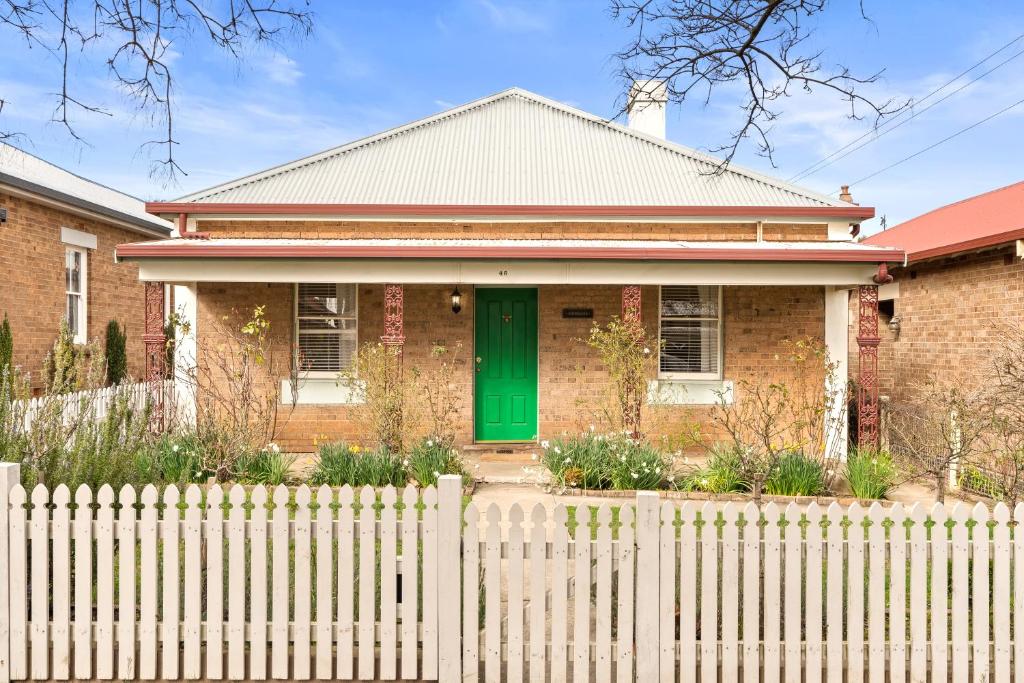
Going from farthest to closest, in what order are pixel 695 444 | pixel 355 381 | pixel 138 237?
pixel 138 237
pixel 695 444
pixel 355 381

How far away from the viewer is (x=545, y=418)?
1091cm

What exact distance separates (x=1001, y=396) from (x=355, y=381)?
23.0 feet

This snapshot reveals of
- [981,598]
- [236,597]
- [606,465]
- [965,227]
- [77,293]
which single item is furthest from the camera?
[77,293]

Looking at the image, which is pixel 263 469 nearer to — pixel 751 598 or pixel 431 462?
pixel 431 462

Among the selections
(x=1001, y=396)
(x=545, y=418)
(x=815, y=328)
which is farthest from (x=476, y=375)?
(x=1001, y=396)

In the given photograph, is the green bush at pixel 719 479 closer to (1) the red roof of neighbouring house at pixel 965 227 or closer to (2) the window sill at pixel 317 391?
(1) the red roof of neighbouring house at pixel 965 227

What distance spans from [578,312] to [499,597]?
24.8ft

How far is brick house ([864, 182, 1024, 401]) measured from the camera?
30.2ft

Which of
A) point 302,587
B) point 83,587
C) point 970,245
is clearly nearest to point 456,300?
point 970,245

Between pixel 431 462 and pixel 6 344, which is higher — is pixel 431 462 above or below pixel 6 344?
below

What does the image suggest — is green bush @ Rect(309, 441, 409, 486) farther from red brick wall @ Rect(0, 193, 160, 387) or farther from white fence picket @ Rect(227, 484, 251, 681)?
red brick wall @ Rect(0, 193, 160, 387)

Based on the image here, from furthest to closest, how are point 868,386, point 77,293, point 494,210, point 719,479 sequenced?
point 77,293 < point 494,210 < point 868,386 < point 719,479

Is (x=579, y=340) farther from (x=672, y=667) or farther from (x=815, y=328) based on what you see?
(x=672, y=667)

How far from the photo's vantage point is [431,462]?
8.08 m
